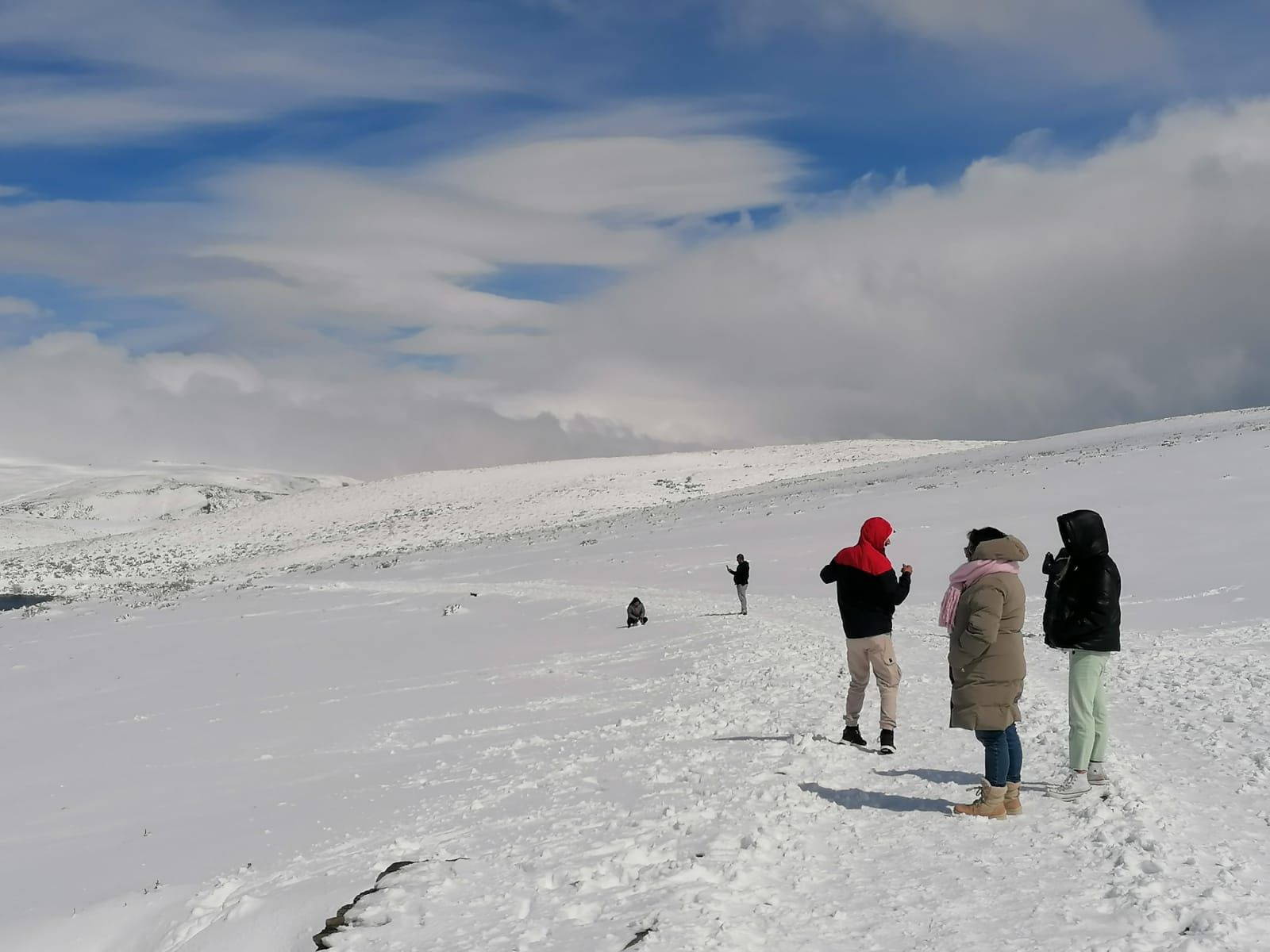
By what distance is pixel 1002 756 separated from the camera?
7695mm

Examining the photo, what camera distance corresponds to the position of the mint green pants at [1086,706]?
26.4 ft

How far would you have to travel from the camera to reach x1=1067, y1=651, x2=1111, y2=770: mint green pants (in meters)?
8.04

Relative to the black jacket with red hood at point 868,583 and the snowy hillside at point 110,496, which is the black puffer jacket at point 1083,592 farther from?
the snowy hillside at point 110,496

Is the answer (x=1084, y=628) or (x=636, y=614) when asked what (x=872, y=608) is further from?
(x=636, y=614)

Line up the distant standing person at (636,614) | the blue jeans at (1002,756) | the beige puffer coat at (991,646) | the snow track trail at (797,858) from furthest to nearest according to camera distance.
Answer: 1. the distant standing person at (636,614)
2. the blue jeans at (1002,756)
3. the beige puffer coat at (991,646)
4. the snow track trail at (797,858)

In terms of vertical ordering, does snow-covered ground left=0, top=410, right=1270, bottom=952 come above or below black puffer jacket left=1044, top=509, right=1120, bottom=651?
below

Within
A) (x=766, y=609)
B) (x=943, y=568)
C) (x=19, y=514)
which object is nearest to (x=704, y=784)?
(x=766, y=609)

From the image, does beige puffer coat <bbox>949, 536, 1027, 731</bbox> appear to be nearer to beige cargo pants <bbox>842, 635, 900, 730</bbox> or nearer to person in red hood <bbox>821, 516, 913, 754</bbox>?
person in red hood <bbox>821, 516, 913, 754</bbox>

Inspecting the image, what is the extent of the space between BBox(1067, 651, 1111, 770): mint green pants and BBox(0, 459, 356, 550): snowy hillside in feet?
264

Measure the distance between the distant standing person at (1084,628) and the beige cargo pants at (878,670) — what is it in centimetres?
Answer: 195

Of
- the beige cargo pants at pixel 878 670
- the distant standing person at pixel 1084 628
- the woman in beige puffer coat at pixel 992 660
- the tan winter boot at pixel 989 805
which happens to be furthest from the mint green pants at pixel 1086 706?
the beige cargo pants at pixel 878 670

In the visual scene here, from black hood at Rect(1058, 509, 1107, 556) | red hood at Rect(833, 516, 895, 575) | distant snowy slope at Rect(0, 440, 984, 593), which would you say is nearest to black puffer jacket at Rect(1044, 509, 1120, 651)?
black hood at Rect(1058, 509, 1107, 556)

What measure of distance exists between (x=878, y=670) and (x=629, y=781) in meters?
2.72

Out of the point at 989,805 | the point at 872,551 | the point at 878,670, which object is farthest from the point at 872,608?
the point at 989,805
